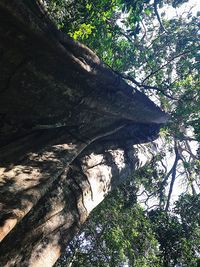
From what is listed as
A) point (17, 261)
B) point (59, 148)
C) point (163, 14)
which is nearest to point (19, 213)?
point (17, 261)

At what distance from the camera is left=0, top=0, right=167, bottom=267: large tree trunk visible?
8.70ft

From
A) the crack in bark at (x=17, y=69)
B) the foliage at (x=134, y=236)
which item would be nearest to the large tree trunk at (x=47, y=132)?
the crack in bark at (x=17, y=69)

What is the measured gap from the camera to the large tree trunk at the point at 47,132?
265cm

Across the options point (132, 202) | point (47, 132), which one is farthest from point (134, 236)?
point (47, 132)

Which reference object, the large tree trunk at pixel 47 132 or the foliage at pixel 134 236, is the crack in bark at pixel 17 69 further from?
the foliage at pixel 134 236

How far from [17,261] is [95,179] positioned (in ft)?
6.53

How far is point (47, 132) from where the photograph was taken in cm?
429

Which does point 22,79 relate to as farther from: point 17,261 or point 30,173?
point 17,261

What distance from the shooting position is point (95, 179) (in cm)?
423

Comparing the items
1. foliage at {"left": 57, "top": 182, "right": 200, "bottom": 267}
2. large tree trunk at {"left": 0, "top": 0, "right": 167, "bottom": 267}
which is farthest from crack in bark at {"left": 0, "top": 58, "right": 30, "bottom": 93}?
foliage at {"left": 57, "top": 182, "right": 200, "bottom": 267}

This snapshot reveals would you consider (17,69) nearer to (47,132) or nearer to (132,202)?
(47,132)

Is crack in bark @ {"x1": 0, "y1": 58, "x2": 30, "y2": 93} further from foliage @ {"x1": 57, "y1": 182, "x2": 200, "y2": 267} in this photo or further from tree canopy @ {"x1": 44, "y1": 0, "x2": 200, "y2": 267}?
foliage @ {"x1": 57, "y1": 182, "x2": 200, "y2": 267}

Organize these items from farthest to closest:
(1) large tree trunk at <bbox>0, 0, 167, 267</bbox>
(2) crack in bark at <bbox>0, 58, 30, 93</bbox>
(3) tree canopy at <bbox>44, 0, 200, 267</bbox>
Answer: (3) tree canopy at <bbox>44, 0, 200, 267</bbox> → (2) crack in bark at <bbox>0, 58, 30, 93</bbox> → (1) large tree trunk at <bbox>0, 0, 167, 267</bbox>

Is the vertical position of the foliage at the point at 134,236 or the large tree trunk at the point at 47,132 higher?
the large tree trunk at the point at 47,132
